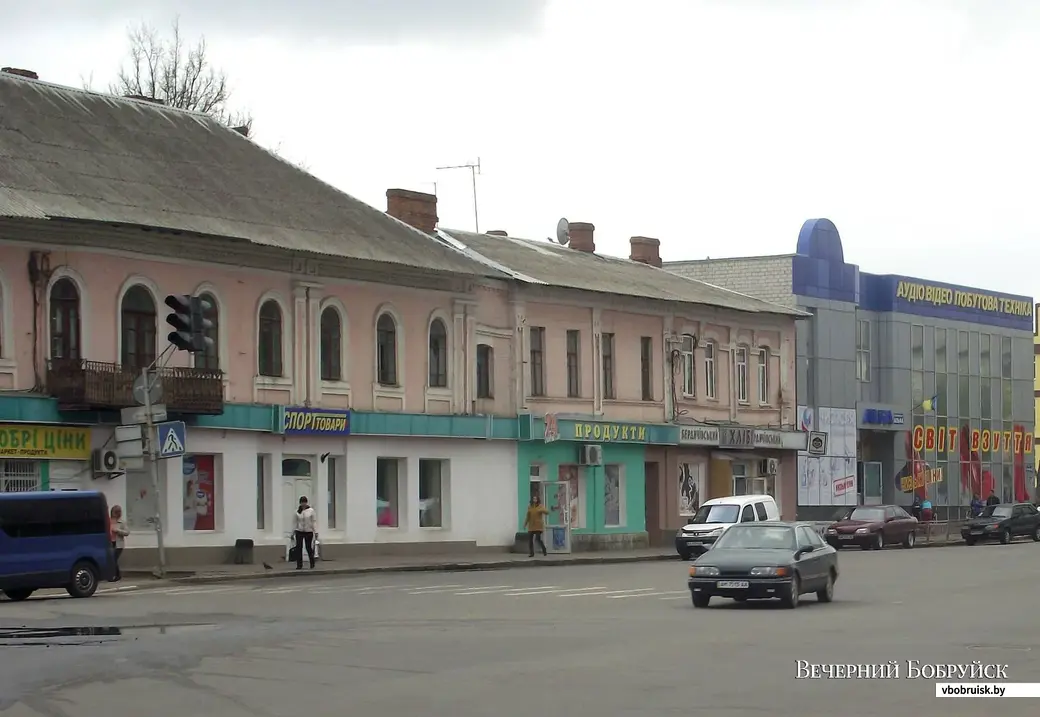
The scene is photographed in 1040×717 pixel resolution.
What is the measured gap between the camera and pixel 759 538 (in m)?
27.4

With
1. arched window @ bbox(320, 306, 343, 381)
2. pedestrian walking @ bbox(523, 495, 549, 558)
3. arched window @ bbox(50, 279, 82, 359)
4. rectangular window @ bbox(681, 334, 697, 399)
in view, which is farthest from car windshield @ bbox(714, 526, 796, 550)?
rectangular window @ bbox(681, 334, 697, 399)

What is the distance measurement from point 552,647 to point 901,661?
12.8ft

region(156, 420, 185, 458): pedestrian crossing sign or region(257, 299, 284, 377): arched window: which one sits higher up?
region(257, 299, 284, 377): arched window

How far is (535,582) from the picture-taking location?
3500 centimetres

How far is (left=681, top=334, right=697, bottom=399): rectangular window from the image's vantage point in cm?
5709

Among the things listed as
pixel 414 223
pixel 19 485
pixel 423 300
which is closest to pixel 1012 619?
pixel 19 485

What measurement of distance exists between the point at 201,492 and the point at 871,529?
24205 millimetres

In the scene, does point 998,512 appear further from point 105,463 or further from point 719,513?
point 105,463

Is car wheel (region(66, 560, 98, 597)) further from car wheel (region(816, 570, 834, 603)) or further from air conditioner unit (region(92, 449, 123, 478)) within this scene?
car wheel (region(816, 570, 834, 603))

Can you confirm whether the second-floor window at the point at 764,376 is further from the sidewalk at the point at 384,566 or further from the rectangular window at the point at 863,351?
the rectangular window at the point at 863,351

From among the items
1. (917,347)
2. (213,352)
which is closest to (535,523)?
(213,352)

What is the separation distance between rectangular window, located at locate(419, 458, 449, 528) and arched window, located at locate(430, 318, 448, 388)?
2134mm

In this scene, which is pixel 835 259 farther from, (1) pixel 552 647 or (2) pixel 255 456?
(1) pixel 552 647

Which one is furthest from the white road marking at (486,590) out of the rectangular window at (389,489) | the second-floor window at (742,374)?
the second-floor window at (742,374)
